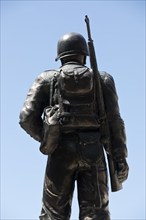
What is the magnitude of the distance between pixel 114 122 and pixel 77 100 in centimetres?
59

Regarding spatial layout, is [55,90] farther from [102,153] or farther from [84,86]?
[102,153]

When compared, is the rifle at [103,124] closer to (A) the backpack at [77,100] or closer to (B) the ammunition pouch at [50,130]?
(A) the backpack at [77,100]

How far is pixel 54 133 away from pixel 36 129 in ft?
1.22

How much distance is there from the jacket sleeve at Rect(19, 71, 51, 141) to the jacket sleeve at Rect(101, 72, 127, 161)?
0.79 metres

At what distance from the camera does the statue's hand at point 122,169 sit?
7445 mm

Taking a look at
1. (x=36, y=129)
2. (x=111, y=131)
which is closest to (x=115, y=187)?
(x=111, y=131)

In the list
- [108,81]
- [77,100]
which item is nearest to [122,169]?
[77,100]

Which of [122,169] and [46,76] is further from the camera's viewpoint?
[46,76]

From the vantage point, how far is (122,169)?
7438 millimetres

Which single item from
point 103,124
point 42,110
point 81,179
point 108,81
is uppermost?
point 108,81

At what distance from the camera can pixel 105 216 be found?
23.4 feet

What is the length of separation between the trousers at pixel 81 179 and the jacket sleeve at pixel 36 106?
0.40 m

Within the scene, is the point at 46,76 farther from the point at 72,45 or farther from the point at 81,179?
Answer: the point at 81,179

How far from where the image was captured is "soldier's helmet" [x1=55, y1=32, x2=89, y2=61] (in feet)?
25.3
